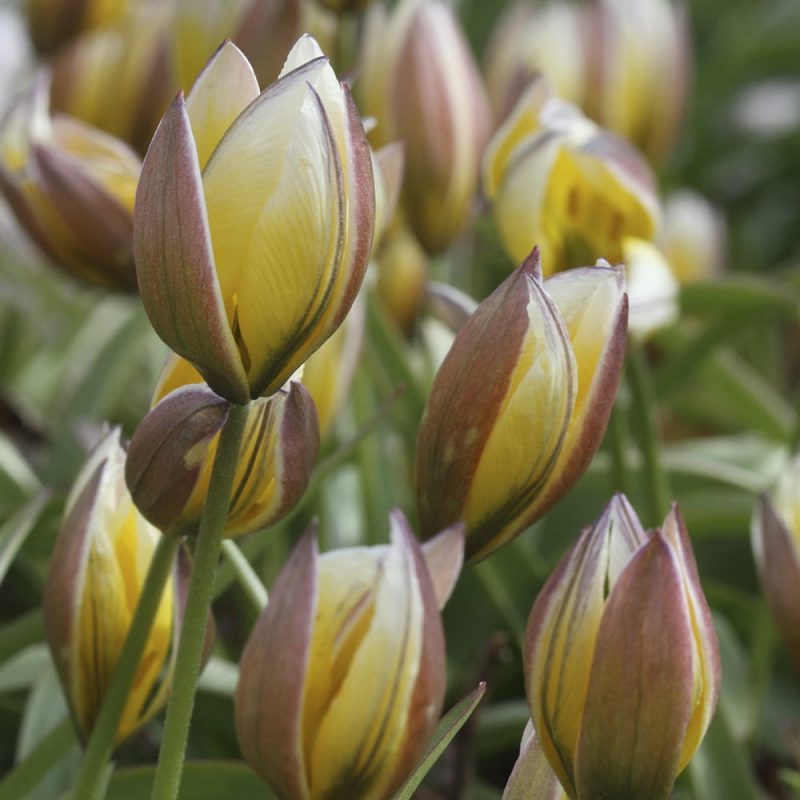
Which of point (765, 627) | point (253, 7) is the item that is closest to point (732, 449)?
point (765, 627)

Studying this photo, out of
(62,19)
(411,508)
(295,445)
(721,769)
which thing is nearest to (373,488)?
(411,508)

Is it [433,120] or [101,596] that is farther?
[433,120]

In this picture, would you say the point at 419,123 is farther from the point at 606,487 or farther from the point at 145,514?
the point at 145,514

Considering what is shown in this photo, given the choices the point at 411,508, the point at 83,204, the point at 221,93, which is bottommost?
the point at 411,508

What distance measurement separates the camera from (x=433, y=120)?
0.68 meters

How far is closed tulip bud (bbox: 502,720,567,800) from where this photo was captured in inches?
13.4

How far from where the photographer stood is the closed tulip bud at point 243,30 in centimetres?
72

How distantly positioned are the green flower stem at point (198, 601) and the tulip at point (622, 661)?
0.07 metres

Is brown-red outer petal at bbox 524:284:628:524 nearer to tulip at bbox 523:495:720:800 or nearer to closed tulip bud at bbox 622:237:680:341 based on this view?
tulip at bbox 523:495:720:800

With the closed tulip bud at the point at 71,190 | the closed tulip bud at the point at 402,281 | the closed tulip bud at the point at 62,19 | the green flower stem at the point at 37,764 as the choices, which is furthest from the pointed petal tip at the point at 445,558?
the closed tulip bud at the point at 62,19

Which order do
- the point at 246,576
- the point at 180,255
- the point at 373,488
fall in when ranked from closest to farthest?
the point at 180,255, the point at 246,576, the point at 373,488

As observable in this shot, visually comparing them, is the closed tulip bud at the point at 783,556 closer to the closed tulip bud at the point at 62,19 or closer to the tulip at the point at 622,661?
the tulip at the point at 622,661

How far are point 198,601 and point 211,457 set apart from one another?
0.04 metres

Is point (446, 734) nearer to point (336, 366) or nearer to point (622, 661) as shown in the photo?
point (622, 661)
